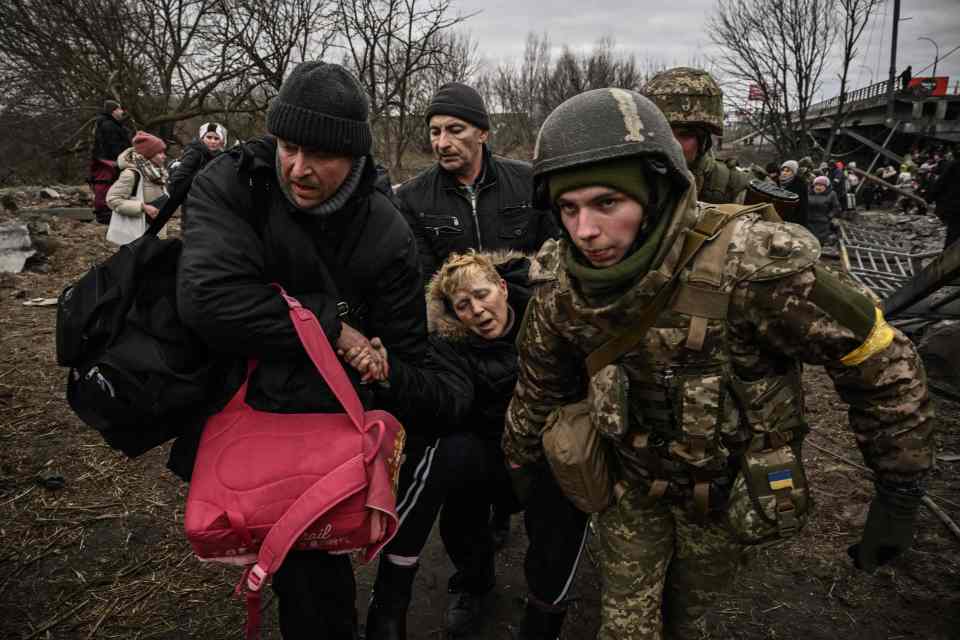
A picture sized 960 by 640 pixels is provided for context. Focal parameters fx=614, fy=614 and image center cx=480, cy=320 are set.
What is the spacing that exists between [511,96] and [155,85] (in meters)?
20.6

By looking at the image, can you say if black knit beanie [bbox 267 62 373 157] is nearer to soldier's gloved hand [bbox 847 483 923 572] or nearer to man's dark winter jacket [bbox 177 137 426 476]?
man's dark winter jacket [bbox 177 137 426 476]

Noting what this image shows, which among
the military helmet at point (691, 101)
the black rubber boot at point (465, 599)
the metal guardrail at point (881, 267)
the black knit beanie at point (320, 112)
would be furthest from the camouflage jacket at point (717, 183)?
the metal guardrail at point (881, 267)

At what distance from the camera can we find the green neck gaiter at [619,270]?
60.5 inches

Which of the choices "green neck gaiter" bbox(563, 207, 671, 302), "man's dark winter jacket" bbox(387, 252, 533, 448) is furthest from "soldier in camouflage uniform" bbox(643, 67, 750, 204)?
"green neck gaiter" bbox(563, 207, 671, 302)

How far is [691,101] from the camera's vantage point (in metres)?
3.00

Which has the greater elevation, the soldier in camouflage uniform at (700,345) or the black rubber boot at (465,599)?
the soldier in camouflage uniform at (700,345)

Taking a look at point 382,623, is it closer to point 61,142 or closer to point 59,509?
point 59,509

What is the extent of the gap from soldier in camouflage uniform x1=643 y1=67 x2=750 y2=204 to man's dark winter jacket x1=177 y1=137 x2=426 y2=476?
5.66ft

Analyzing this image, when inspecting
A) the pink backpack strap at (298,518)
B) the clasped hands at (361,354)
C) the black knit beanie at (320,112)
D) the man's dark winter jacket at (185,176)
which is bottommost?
the pink backpack strap at (298,518)

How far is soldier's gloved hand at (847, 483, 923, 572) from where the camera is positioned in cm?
163

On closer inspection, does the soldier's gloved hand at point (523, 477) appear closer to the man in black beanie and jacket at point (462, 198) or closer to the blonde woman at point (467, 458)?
the blonde woman at point (467, 458)

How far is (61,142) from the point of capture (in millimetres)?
13273

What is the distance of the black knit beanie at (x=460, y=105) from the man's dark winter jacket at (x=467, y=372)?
1132mm

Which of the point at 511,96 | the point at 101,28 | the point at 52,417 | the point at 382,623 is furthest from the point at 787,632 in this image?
the point at 511,96
